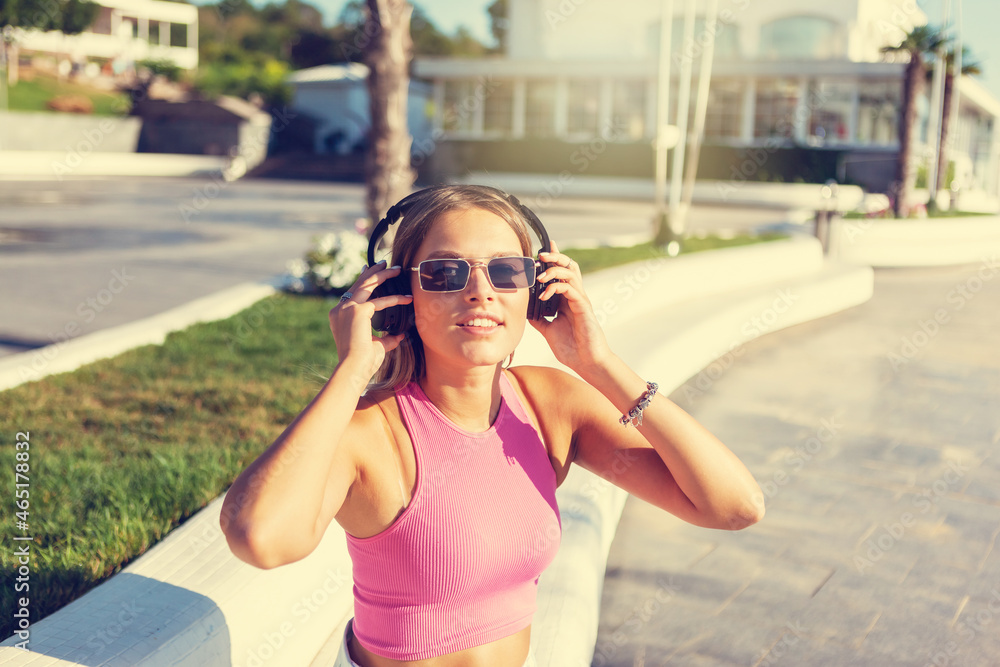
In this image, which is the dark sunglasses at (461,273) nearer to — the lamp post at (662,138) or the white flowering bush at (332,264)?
the white flowering bush at (332,264)

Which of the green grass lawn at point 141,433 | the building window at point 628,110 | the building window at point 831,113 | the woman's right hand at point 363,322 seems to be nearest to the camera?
the woman's right hand at point 363,322

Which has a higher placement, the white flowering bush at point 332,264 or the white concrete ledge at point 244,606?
the white flowering bush at point 332,264

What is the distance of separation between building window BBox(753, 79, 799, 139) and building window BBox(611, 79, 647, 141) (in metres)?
4.65

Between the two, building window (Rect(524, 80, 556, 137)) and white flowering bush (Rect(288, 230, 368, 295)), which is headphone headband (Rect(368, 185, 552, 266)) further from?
building window (Rect(524, 80, 556, 137))

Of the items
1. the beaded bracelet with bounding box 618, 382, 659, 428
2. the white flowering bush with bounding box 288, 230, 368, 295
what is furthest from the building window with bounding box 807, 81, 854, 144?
the beaded bracelet with bounding box 618, 382, 659, 428

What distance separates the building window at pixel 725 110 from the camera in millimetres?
38094

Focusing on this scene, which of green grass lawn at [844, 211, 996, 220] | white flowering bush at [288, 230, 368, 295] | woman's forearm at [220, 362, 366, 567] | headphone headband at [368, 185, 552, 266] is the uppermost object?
headphone headband at [368, 185, 552, 266]

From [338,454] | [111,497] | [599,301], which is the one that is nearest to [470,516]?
[338,454]

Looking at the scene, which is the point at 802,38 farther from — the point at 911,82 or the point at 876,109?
the point at 911,82

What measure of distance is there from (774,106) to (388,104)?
3152cm

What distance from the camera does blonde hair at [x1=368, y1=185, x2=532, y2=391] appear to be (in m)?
2.05

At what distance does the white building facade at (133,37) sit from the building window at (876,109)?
4230 cm

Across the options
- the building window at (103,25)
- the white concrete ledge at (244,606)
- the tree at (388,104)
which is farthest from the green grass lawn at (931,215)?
the building window at (103,25)

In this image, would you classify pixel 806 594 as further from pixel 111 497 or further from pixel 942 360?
pixel 942 360
